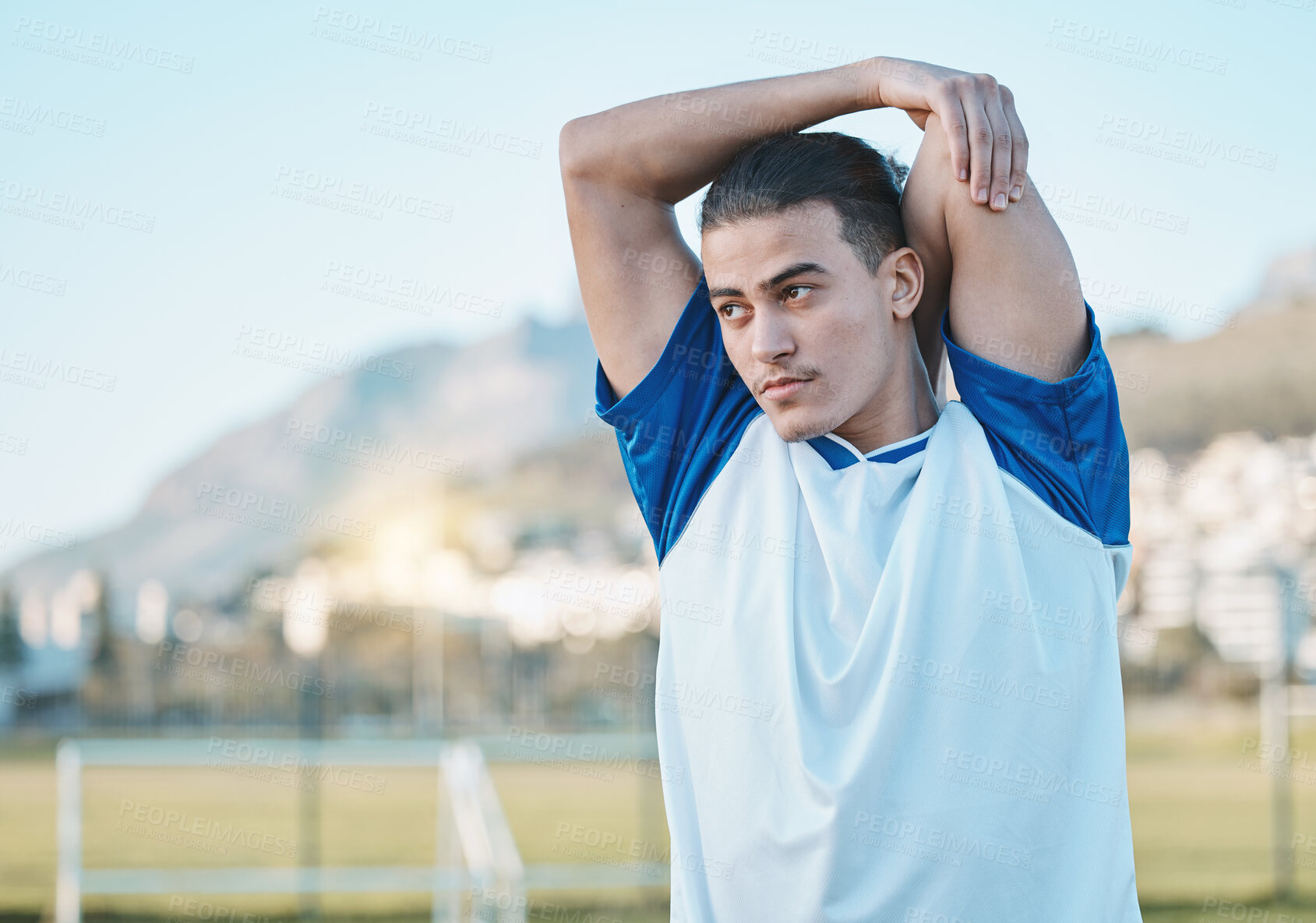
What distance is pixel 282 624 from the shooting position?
3241cm

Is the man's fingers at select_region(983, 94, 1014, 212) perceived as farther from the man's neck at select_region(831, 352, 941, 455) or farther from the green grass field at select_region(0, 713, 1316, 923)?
the green grass field at select_region(0, 713, 1316, 923)

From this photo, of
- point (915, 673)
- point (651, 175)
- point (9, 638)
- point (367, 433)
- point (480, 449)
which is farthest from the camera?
point (480, 449)

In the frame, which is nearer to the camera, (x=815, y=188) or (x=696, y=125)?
(x=815, y=188)

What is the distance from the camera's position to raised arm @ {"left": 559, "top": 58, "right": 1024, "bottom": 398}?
4.75ft

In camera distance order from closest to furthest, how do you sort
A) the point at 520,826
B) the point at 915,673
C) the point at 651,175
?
the point at 915,673
the point at 651,175
the point at 520,826

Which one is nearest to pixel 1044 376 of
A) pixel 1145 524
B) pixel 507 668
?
pixel 1145 524

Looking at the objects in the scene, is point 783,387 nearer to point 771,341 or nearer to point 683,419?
point 771,341

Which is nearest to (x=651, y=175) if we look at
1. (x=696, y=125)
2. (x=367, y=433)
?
(x=696, y=125)

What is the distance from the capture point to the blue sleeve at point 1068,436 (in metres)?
1.39

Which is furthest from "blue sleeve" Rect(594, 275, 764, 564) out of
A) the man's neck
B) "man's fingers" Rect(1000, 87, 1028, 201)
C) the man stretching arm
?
"man's fingers" Rect(1000, 87, 1028, 201)

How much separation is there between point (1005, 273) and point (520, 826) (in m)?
17.8

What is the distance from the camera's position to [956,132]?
1340 millimetres

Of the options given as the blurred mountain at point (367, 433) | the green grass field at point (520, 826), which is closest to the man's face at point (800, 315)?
the green grass field at point (520, 826)

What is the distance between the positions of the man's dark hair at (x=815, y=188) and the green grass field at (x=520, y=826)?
8522 millimetres
